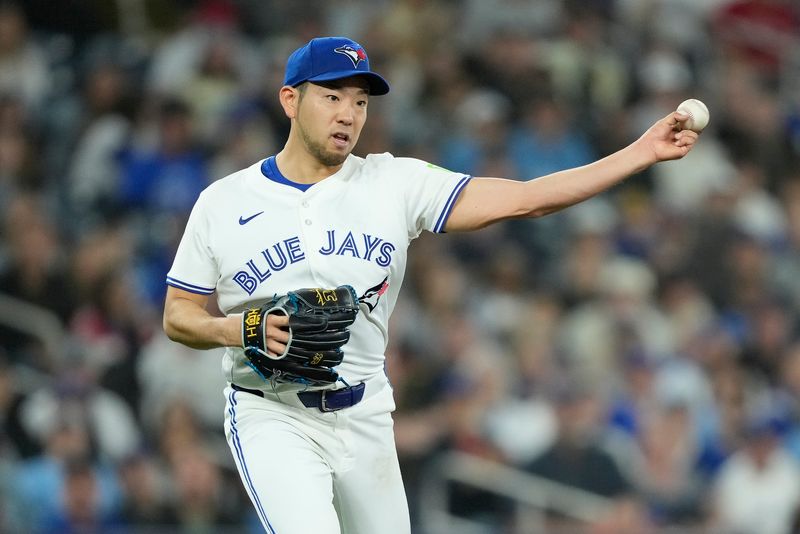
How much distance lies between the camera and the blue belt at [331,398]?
4496 millimetres

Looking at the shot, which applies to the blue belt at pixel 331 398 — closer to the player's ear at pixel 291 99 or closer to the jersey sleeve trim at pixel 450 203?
the jersey sleeve trim at pixel 450 203

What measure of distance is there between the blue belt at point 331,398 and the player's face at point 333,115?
77cm

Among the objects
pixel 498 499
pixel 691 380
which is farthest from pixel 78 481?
pixel 691 380

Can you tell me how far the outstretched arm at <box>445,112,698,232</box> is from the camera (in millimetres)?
4305

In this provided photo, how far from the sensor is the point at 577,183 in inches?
170

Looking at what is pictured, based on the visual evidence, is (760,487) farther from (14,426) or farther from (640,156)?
(640,156)

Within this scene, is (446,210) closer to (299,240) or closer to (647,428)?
(299,240)

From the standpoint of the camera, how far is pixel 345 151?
179 inches

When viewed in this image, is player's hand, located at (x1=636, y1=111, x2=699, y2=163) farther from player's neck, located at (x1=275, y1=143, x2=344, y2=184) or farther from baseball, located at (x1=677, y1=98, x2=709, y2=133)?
player's neck, located at (x1=275, y1=143, x2=344, y2=184)

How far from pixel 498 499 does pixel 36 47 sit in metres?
5.42

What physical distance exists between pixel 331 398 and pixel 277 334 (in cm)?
49

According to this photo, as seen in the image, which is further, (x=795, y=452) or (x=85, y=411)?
(x=795, y=452)

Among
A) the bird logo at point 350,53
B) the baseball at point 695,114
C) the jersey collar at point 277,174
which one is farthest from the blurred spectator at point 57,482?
the baseball at point 695,114

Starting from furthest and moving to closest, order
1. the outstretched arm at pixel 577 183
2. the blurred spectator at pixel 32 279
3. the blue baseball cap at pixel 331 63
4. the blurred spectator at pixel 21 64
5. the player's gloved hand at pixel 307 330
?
the blurred spectator at pixel 21 64 → the blurred spectator at pixel 32 279 → the blue baseball cap at pixel 331 63 → the outstretched arm at pixel 577 183 → the player's gloved hand at pixel 307 330
